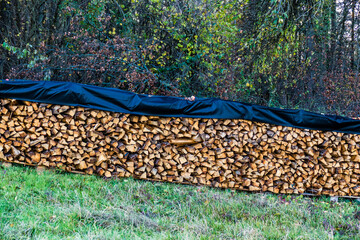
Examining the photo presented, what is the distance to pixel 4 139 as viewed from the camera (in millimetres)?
4137

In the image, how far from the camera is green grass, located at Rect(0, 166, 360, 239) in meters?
2.78

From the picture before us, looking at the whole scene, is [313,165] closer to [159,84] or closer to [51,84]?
[159,84]

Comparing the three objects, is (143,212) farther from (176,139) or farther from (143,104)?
(143,104)

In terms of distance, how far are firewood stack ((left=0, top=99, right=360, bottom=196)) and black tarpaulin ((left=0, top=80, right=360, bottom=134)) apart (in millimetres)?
91

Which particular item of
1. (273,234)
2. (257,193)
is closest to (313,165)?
(257,193)

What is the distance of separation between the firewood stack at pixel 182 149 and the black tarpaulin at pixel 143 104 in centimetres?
9

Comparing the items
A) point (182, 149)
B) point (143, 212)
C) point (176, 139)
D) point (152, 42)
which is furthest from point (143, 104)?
point (152, 42)

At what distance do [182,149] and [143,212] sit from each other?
4.64 ft

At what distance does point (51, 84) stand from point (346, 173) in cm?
491

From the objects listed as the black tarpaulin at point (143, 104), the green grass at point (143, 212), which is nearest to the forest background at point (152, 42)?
the black tarpaulin at point (143, 104)

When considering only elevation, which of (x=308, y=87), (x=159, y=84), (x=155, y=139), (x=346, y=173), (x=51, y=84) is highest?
(x=308, y=87)

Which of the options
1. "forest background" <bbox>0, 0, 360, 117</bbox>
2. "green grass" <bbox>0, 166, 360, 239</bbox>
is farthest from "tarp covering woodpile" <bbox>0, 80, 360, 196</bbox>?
"forest background" <bbox>0, 0, 360, 117</bbox>

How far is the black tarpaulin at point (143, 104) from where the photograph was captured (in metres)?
4.14

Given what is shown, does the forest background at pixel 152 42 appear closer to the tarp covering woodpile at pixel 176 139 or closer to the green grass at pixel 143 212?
the tarp covering woodpile at pixel 176 139
